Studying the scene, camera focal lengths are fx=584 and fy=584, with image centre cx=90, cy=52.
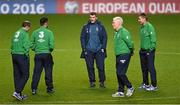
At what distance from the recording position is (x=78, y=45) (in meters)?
27.1

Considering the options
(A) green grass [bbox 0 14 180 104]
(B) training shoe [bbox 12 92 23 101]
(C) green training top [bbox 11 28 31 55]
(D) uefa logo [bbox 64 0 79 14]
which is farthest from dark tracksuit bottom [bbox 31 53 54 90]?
(D) uefa logo [bbox 64 0 79 14]

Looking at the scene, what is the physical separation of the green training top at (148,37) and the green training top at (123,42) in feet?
3.28

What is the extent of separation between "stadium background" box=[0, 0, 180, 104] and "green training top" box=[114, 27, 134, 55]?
1.35 meters

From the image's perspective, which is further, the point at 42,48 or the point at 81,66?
the point at 81,66

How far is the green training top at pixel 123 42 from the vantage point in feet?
53.2

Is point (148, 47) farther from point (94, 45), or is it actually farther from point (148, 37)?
point (94, 45)

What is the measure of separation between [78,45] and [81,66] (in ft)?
17.2

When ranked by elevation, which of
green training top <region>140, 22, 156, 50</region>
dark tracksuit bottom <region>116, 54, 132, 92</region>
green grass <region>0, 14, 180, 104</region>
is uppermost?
green training top <region>140, 22, 156, 50</region>

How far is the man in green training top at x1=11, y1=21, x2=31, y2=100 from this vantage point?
1598 cm

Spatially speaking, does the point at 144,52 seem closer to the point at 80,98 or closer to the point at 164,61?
the point at 80,98

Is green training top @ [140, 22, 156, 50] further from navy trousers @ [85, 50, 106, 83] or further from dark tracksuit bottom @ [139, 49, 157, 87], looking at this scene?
navy trousers @ [85, 50, 106, 83]

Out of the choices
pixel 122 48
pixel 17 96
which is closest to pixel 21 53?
pixel 17 96

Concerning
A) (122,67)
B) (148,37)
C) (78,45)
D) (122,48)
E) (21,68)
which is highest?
(148,37)

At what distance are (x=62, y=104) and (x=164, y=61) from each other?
801 cm
